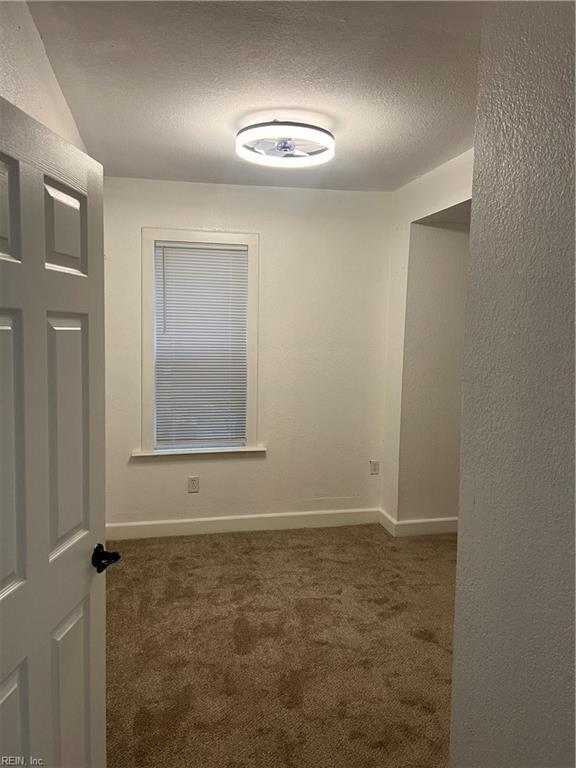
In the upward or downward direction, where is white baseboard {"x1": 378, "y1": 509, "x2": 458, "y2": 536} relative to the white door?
downward

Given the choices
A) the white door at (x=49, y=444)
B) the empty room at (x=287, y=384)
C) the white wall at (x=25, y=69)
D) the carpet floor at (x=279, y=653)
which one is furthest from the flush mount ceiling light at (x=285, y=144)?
the carpet floor at (x=279, y=653)

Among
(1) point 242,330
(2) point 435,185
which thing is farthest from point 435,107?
(1) point 242,330

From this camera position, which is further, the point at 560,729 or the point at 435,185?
the point at 435,185

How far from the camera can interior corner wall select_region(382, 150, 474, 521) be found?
12.8ft

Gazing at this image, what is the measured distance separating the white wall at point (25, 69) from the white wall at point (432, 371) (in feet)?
8.46

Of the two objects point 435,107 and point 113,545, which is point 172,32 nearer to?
point 435,107

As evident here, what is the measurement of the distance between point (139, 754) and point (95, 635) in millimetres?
666

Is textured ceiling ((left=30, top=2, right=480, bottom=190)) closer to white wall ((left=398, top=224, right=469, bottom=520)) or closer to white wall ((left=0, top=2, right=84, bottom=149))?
white wall ((left=0, top=2, right=84, bottom=149))

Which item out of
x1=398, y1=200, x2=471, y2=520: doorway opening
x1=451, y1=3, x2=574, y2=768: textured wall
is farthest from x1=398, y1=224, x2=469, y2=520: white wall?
x1=451, y1=3, x2=574, y2=768: textured wall

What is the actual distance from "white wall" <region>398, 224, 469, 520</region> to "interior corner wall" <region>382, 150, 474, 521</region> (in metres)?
0.05

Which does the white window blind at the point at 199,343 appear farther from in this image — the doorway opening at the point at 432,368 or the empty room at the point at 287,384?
the doorway opening at the point at 432,368

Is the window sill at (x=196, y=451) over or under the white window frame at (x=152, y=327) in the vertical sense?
under

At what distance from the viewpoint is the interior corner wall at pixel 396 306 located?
12.8ft

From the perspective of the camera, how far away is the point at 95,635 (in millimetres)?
1686
